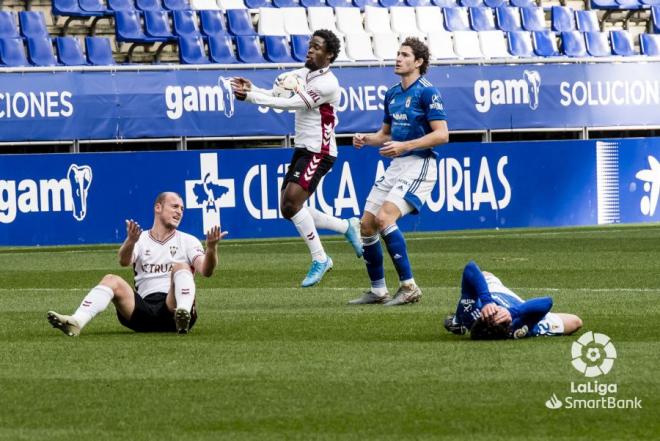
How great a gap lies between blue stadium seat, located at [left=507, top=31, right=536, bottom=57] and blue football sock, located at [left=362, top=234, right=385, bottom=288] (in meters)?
17.2

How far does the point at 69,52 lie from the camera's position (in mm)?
25109

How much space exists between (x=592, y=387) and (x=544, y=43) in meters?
22.9

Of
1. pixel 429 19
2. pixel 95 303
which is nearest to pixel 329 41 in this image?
pixel 95 303

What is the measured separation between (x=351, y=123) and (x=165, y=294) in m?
14.8

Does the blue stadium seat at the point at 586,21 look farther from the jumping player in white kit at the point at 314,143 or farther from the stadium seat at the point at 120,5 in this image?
the jumping player in white kit at the point at 314,143

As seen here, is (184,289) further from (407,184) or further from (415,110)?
(415,110)

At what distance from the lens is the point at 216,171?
23438 mm

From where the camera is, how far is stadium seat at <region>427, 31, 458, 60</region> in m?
28.4

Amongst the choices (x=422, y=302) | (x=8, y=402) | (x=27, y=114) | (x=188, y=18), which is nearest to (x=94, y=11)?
(x=188, y=18)

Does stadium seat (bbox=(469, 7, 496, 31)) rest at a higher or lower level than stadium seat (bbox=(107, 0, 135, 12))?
lower

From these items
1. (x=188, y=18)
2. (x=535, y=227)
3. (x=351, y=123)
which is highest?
(x=188, y=18)

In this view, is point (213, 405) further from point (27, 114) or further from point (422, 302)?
point (27, 114)

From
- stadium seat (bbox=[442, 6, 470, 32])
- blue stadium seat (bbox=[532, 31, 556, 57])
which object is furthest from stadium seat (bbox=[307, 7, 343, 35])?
blue stadium seat (bbox=[532, 31, 556, 57])

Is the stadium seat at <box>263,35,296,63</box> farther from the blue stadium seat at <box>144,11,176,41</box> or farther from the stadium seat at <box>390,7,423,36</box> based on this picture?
the stadium seat at <box>390,7,423,36</box>
